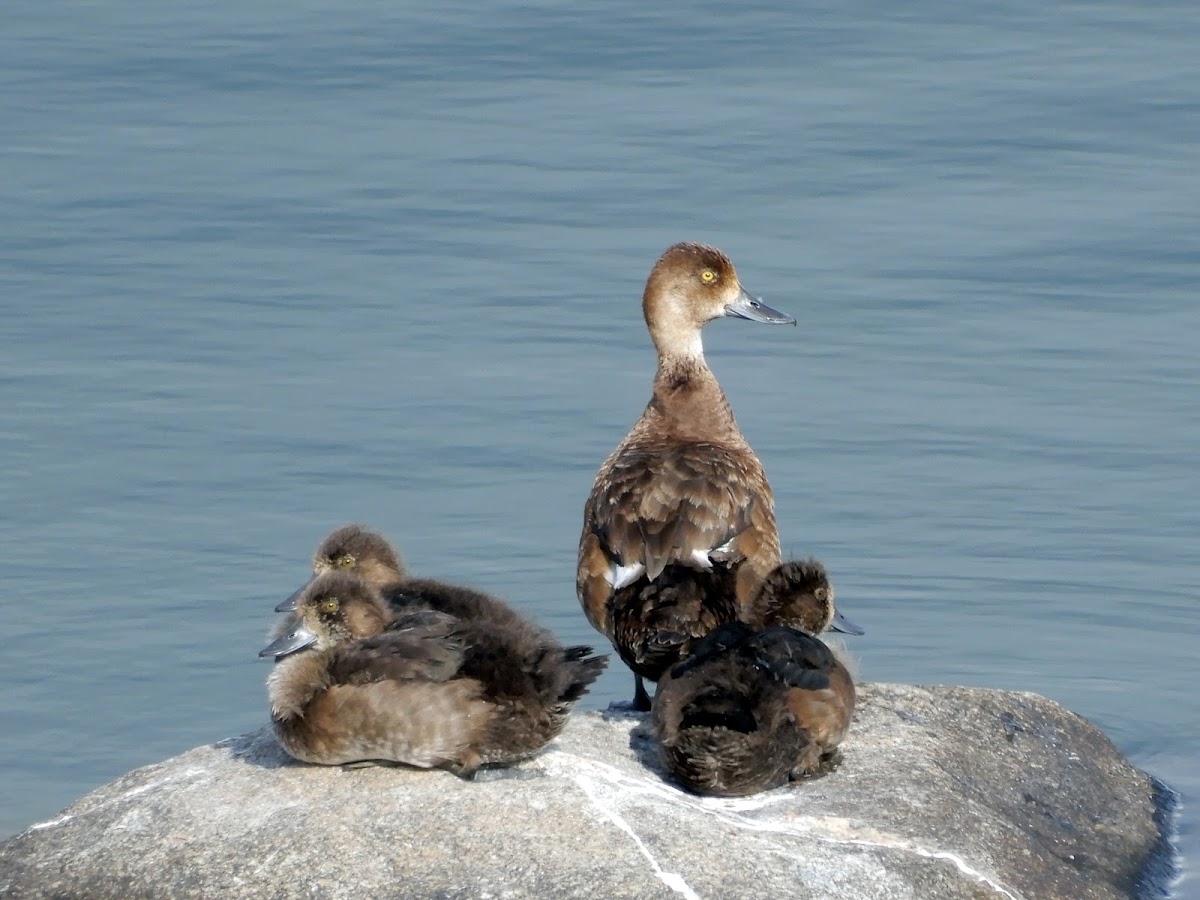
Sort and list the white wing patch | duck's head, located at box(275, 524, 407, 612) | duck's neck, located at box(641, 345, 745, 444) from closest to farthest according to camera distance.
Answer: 1. the white wing patch
2. duck's head, located at box(275, 524, 407, 612)
3. duck's neck, located at box(641, 345, 745, 444)

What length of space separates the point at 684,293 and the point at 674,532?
1932mm

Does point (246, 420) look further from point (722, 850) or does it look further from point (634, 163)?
point (722, 850)

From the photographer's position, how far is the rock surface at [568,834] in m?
5.72

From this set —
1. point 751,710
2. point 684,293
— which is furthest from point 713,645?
point 684,293

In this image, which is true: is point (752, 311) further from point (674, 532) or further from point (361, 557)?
point (361, 557)

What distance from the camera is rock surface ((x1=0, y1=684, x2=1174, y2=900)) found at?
18.8 ft

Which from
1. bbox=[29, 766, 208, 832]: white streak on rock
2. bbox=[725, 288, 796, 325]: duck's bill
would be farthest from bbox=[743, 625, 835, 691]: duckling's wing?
bbox=[725, 288, 796, 325]: duck's bill

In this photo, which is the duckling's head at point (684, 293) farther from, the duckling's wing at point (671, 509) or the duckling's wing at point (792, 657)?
the duckling's wing at point (792, 657)

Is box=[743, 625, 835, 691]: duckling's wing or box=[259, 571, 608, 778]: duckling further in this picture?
box=[743, 625, 835, 691]: duckling's wing

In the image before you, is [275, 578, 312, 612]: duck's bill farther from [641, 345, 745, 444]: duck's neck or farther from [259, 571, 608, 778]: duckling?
[641, 345, 745, 444]: duck's neck

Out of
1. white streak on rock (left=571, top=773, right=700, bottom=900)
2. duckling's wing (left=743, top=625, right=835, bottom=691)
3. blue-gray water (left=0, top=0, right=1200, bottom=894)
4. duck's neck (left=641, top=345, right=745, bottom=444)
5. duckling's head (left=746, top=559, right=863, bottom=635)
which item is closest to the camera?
white streak on rock (left=571, top=773, right=700, bottom=900)

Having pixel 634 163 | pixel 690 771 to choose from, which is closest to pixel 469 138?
pixel 634 163

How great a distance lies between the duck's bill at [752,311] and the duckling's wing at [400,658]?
3246 mm

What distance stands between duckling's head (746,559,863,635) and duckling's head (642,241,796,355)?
1.89m
